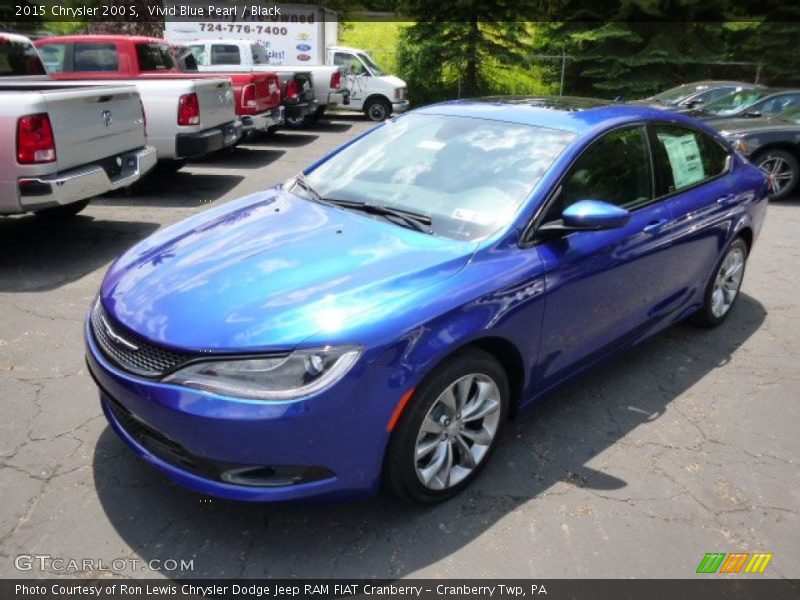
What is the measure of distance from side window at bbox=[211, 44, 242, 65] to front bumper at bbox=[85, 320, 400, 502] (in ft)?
A: 45.0

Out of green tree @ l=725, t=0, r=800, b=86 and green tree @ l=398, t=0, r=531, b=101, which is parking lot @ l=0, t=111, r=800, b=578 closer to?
green tree @ l=398, t=0, r=531, b=101

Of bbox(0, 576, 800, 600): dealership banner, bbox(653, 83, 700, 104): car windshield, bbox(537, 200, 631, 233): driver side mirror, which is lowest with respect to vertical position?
bbox(0, 576, 800, 600): dealership banner

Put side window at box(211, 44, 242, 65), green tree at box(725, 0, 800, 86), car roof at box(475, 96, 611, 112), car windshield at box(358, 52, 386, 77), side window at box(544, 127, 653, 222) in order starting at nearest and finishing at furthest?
side window at box(544, 127, 653, 222), car roof at box(475, 96, 611, 112), side window at box(211, 44, 242, 65), car windshield at box(358, 52, 386, 77), green tree at box(725, 0, 800, 86)

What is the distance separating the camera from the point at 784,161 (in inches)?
356

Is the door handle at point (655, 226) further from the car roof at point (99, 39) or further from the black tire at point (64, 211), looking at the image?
the car roof at point (99, 39)

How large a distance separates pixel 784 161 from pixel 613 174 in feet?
22.7

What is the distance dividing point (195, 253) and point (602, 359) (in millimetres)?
2143

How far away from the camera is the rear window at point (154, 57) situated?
9617mm

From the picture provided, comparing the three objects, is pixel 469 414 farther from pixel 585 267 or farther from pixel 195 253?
pixel 195 253

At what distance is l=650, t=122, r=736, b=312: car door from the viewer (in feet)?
12.7

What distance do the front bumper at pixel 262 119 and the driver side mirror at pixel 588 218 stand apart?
8507 mm

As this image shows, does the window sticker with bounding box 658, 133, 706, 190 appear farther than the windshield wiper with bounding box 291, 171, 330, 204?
Yes

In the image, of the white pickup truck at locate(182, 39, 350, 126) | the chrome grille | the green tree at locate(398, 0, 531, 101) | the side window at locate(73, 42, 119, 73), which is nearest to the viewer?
the chrome grille

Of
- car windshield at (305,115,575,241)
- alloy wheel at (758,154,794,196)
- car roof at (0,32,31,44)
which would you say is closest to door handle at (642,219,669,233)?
car windshield at (305,115,575,241)
